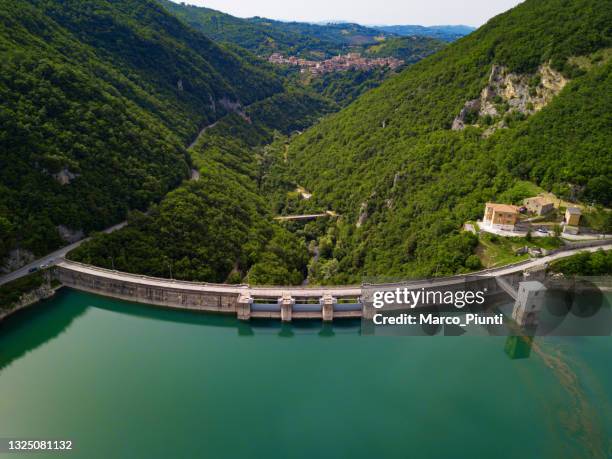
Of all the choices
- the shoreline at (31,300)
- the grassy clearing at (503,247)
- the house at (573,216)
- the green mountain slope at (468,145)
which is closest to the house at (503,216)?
the grassy clearing at (503,247)

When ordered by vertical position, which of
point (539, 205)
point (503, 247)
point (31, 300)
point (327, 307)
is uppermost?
point (539, 205)

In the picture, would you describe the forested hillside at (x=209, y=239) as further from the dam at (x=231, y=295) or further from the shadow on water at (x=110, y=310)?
the shadow on water at (x=110, y=310)

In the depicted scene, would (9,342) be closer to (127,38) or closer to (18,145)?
(18,145)

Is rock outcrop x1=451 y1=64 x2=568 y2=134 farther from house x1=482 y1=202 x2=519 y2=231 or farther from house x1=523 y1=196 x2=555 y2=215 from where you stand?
house x1=482 y1=202 x2=519 y2=231

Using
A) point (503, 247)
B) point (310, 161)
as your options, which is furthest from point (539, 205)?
point (310, 161)

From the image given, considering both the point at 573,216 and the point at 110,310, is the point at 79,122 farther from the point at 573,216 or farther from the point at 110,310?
the point at 573,216

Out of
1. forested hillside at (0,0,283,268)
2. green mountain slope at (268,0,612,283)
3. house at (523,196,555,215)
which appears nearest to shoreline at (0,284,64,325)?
forested hillside at (0,0,283,268)

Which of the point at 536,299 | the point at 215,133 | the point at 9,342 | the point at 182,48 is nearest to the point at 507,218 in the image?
the point at 536,299
